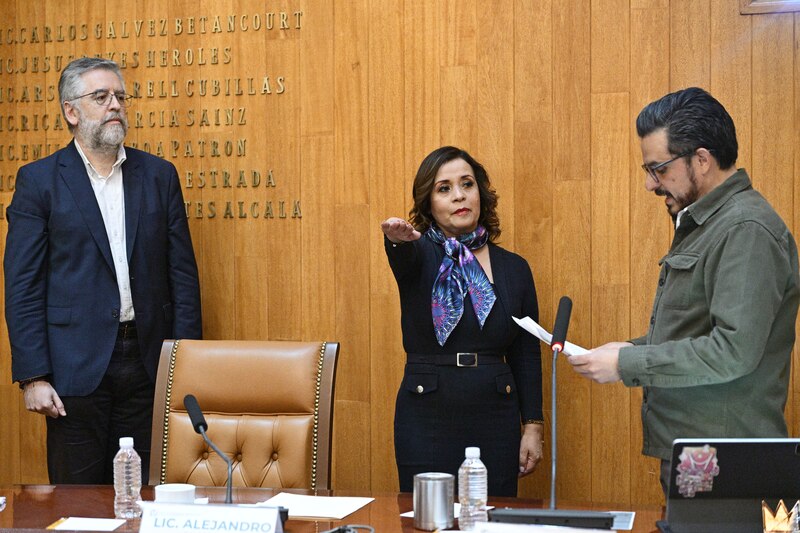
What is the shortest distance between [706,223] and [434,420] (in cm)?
111

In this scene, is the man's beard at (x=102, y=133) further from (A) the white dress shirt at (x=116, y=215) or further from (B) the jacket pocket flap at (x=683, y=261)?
(B) the jacket pocket flap at (x=683, y=261)

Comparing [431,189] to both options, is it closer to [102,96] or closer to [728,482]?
[102,96]

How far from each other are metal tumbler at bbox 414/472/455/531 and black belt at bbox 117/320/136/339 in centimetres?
176

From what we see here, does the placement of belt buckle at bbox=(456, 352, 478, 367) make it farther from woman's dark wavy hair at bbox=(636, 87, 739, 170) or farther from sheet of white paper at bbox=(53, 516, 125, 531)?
sheet of white paper at bbox=(53, 516, 125, 531)

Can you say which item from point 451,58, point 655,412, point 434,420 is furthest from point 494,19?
point 655,412

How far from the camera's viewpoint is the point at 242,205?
376cm

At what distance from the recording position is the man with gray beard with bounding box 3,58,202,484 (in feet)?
10.7

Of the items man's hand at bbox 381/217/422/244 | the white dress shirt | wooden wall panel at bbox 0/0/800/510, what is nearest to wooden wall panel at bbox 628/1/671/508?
wooden wall panel at bbox 0/0/800/510

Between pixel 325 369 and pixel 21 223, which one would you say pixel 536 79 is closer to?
pixel 325 369

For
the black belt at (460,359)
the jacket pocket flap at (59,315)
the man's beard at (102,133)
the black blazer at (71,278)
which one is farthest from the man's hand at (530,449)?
the man's beard at (102,133)

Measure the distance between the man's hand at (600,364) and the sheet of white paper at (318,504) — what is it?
59 centimetres

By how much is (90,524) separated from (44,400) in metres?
1.43

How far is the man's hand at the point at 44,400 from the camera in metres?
3.24

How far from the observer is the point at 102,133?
Answer: 3359 millimetres
